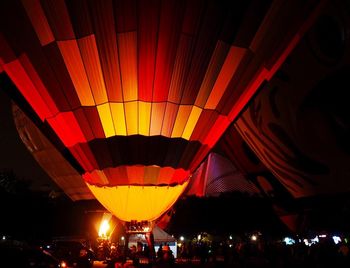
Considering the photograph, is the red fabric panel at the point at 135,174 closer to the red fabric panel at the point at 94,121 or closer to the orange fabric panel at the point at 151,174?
the orange fabric panel at the point at 151,174

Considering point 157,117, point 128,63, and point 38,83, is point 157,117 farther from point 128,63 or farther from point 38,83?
point 38,83

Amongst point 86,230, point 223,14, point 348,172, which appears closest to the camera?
point 223,14

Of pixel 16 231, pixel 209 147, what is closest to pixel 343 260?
pixel 209 147

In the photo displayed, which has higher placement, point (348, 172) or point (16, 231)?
point (16, 231)

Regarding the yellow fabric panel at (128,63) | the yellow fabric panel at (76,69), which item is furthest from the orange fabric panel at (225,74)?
the yellow fabric panel at (76,69)

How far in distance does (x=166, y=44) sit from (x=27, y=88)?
7.97ft

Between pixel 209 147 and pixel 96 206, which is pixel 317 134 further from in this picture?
pixel 96 206

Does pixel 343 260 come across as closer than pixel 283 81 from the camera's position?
Yes

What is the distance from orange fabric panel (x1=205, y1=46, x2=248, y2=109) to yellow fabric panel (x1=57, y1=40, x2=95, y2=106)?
195 cm

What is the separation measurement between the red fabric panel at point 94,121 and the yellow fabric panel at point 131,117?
1.52 feet

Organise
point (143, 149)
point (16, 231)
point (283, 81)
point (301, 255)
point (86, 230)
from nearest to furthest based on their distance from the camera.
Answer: point (143, 149) < point (301, 255) < point (283, 81) < point (16, 231) < point (86, 230)

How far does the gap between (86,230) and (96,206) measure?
7.06m

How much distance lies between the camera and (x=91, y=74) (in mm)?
6547

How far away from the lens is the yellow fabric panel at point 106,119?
6.88m
